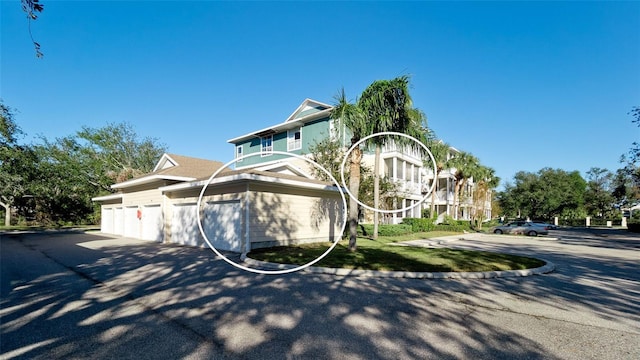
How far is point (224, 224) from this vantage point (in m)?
12.8

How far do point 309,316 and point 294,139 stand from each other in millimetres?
23573

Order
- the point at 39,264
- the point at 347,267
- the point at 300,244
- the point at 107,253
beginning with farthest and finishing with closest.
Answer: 1. the point at 300,244
2. the point at 107,253
3. the point at 39,264
4. the point at 347,267

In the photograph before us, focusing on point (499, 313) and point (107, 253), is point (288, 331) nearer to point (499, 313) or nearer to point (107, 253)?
point (499, 313)

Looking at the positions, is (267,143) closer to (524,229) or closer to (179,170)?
(179,170)

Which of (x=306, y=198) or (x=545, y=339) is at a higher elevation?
(x=306, y=198)

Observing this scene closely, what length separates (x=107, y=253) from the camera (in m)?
12.0

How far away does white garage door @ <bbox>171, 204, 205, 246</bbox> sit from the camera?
14254mm

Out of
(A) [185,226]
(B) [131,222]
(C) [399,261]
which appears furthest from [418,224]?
(B) [131,222]

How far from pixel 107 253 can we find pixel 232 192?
5.48 m

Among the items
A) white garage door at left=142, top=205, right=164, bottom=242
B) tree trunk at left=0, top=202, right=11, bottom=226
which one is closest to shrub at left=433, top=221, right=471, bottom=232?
white garage door at left=142, top=205, right=164, bottom=242

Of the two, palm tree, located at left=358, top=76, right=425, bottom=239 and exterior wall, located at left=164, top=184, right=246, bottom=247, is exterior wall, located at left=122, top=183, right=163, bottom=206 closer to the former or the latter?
exterior wall, located at left=164, top=184, right=246, bottom=247

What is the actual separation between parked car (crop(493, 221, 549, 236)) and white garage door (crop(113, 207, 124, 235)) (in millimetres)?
30869

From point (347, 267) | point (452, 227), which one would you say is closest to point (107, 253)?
point (347, 267)

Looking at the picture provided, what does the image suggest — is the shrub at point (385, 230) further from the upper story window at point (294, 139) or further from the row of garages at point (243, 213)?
the upper story window at point (294, 139)
